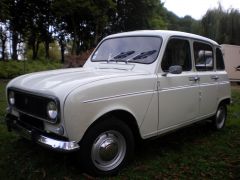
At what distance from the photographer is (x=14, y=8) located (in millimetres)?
30250

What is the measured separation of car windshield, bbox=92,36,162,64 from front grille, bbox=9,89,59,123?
1.70 meters

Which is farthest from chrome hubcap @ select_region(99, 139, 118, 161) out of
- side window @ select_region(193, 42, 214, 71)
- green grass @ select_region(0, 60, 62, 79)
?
green grass @ select_region(0, 60, 62, 79)

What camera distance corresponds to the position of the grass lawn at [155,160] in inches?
171

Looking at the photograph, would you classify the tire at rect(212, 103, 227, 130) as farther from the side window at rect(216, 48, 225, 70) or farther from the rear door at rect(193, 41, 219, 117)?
the side window at rect(216, 48, 225, 70)

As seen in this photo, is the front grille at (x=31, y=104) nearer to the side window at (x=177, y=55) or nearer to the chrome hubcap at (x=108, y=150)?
the chrome hubcap at (x=108, y=150)

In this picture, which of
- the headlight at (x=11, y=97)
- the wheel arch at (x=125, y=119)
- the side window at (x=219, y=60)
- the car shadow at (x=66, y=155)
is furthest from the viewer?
the side window at (x=219, y=60)

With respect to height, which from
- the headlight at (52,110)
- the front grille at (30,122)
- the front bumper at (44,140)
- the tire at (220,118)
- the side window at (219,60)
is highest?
the side window at (219,60)

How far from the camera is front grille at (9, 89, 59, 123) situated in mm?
3865

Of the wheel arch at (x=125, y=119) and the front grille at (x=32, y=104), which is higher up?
the front grille at (x=32, y=104)

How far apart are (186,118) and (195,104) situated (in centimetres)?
37

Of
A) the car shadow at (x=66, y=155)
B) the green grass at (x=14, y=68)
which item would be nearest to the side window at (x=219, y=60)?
the car shadow at (x=66, y=155)

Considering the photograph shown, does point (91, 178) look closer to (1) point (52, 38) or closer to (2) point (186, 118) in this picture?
(2) point (186, 118)

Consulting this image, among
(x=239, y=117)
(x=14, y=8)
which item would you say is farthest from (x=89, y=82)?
(x=14, y=8)

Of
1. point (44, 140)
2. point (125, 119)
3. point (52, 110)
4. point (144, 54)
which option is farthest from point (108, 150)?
point (144, 54)
